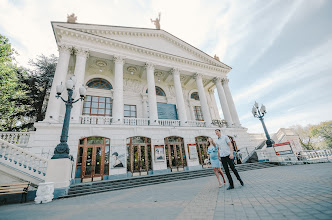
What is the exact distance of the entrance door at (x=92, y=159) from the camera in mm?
9867

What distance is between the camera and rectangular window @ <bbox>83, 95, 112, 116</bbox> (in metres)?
13.7

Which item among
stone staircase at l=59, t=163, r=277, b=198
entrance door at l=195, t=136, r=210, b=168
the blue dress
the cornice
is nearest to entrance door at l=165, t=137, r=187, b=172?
entrance door at l=195, t=136, r=210, b=168

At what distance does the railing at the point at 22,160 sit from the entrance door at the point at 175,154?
28.7ft

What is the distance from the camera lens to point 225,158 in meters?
4.42

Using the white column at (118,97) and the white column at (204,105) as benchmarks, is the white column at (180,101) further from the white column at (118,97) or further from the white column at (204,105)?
the white column at (118,97)

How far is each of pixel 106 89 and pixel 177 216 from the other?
14991mm

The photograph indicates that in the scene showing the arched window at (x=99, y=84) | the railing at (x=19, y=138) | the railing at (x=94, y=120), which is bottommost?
the railing at (x=19, y=138)

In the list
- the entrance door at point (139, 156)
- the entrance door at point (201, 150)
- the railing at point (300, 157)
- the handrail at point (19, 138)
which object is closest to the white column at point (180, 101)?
the entrance door at point (201, 150)

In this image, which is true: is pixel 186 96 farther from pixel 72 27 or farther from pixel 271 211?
pixel 271 211

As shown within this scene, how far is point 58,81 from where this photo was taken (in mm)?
10984

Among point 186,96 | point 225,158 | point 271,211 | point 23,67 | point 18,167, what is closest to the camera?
point 271,211

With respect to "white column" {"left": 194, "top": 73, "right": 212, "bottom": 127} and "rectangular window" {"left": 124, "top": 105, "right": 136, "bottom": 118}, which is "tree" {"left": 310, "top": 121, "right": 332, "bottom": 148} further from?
"rectangular window" {"left": 124, "top": 105, "right": 136, "bottom": 118}

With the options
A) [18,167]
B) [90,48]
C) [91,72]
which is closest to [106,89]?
[91,72]

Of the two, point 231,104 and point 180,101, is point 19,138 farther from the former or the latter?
point 231,104
